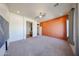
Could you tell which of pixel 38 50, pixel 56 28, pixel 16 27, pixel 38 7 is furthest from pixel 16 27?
pixel 56 28

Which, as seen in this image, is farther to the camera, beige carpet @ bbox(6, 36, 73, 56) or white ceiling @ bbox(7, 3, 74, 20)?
white ceiling @ bbox(7, 3, 74, 20)

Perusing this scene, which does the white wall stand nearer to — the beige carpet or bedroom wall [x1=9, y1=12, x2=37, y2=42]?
bedroom wall [x1=9, y1=12, x2=37, y2=42]

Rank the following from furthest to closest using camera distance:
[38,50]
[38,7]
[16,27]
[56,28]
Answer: [56,28] < [16,27] < [38,7] < [38,50]

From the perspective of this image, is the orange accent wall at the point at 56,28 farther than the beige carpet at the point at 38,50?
Yes

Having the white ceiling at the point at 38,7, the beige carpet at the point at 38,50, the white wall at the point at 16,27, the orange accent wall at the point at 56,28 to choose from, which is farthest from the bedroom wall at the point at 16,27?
the orange accent wall at the point at 56,28

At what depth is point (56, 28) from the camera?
9438mm

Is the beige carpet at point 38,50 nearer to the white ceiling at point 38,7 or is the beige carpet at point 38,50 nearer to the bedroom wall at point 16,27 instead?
the bedroom wall at point 16,27

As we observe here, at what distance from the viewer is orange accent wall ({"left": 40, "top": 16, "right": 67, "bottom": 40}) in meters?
8.16

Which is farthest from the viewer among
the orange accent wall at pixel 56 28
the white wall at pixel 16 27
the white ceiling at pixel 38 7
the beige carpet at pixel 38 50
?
the orange accent wall at pixel 56 28

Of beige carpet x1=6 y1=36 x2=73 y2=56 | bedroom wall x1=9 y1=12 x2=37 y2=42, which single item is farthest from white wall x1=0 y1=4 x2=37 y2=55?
beige carpet x1=6 y1=36 x2=73 y2=56

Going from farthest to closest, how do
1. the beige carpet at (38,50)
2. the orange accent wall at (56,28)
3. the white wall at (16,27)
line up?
the orange accent wall at (56,28) → the white wall at (16,27) → the beige carpet at (38,50)

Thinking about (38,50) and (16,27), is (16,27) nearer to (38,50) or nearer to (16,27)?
(16,27)

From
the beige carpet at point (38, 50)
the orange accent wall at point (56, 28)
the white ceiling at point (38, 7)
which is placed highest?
the white ceiling at point (38, 7)

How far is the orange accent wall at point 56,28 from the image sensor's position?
8156mm
